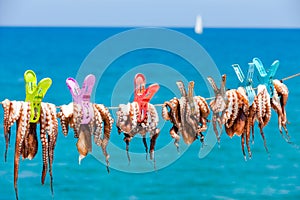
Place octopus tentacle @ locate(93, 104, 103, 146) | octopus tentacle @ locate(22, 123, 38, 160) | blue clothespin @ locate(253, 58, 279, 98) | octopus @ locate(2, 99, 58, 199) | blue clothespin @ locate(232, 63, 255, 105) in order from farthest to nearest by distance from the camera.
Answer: blue clothespin @ locate(253, 58, 279, 98) < blue clothespin @ locate(232, 63, 255, 105) < octopus tentacle @ locate(93, 104, 103, 146) < octopus tentacle @ locate(22, 123, 38, 160) < octopus @ locate(2, 99, 58, 199)

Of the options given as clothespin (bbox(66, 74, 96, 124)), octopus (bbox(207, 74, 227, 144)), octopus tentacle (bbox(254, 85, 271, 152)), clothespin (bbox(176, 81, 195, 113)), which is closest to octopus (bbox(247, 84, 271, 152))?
octopus tentacle (bbox(254, 85, 271, 152))

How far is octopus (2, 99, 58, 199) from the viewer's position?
5.86 metres

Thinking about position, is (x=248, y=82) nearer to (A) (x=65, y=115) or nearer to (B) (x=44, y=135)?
(A) (x=65, y=115)

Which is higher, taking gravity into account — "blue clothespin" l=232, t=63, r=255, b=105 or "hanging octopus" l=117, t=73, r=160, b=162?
"blue clothespin" l=232, t=63, r=255, b=105

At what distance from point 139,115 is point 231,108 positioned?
72cm

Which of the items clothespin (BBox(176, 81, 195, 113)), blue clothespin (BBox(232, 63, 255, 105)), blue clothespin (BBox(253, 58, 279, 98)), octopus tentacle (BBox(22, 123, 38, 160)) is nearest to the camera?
octopus tentacle (BBox(22, 123, 38, 160))

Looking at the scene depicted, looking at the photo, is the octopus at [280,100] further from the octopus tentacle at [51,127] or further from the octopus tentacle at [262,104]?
the octopus tentacle at [51,127]

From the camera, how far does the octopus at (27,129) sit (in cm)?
586

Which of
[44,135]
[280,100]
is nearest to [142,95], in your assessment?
[44,135]

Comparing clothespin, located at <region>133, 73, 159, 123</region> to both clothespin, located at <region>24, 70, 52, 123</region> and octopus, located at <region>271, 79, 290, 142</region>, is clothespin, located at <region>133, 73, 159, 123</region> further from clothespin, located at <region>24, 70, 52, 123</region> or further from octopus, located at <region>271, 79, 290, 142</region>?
octopus, located at <region>271, 79, 290, 142</region>

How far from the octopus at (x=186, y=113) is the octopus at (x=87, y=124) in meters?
0.45

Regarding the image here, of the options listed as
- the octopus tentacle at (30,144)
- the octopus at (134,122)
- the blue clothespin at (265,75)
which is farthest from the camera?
the blue clothespin at (265,75)

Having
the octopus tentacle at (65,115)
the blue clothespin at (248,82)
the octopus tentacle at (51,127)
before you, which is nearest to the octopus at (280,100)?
the blue clothespin at (248,82)

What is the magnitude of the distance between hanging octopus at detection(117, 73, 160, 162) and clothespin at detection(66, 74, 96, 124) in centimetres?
24
